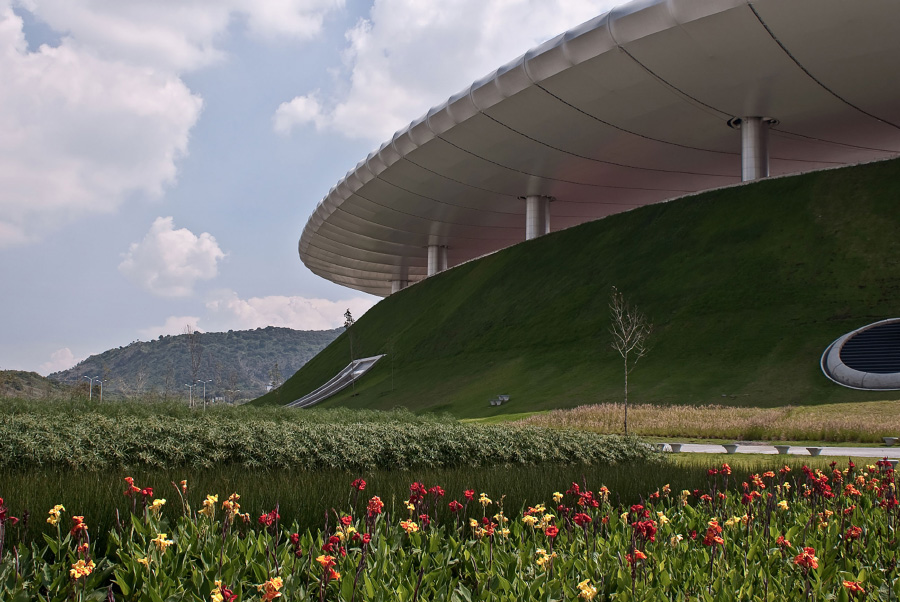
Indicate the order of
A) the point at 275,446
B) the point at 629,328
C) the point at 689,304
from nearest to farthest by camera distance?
the point at 275,446 → the point at 629,328 → the point at 689,304

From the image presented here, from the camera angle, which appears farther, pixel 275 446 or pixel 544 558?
pixel 275 446

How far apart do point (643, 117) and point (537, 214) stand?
49.1 feet

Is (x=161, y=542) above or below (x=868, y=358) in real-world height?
below

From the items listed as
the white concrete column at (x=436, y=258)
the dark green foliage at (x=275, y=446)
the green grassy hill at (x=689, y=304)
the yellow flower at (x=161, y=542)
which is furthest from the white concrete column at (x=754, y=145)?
the yellow flower at (x=161, y=542)

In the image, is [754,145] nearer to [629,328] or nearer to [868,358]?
[629,328]

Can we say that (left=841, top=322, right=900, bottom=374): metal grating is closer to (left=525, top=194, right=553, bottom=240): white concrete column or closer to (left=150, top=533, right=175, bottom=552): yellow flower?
(left=525, top=194, right=553, bottom=240): white concrete column

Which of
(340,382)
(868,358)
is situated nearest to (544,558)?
(868,358)

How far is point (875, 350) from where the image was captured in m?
28.6

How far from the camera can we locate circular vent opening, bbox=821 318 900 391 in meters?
27.0

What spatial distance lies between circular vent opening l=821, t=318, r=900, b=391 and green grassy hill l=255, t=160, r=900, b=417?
58 centimetres

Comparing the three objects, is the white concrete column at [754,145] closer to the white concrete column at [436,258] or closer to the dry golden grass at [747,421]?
the dry golden grass at [747,421]

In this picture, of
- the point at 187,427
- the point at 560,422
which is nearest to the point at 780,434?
the point at 560,422

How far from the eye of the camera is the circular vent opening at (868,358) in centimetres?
2697

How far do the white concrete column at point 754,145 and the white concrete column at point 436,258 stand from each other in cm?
3278
